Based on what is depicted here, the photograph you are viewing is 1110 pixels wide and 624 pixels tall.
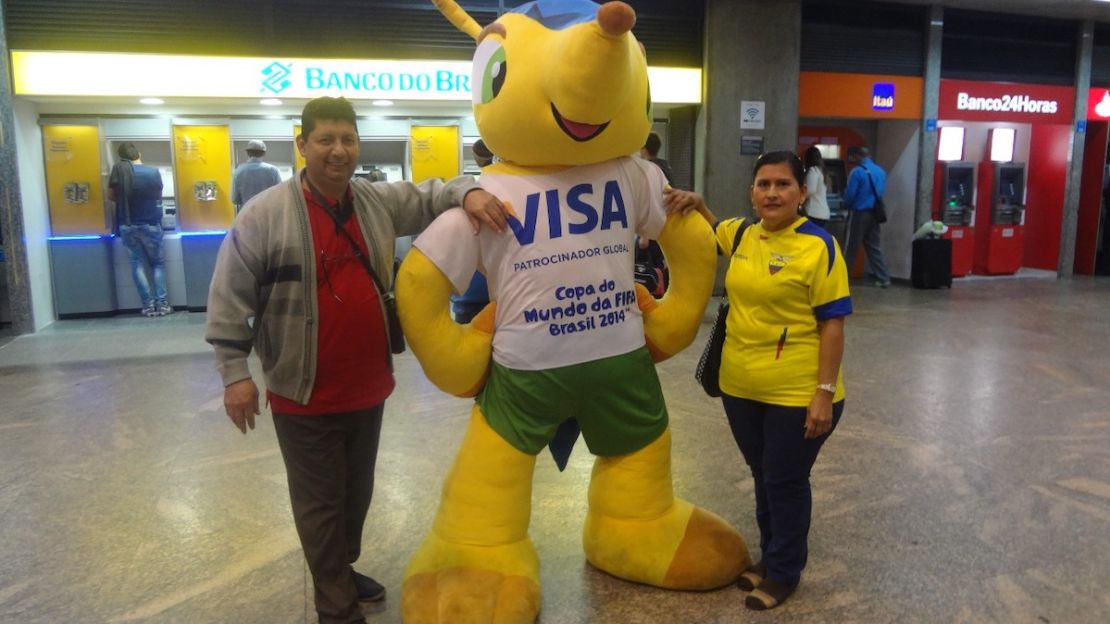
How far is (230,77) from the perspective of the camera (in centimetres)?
700

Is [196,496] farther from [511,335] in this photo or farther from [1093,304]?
[1093,304]

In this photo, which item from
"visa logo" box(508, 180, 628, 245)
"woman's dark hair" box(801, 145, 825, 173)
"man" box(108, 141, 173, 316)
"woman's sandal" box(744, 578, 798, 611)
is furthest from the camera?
"woman's dark hair" box(801, 145, 825, 173)

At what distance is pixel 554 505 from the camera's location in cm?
328

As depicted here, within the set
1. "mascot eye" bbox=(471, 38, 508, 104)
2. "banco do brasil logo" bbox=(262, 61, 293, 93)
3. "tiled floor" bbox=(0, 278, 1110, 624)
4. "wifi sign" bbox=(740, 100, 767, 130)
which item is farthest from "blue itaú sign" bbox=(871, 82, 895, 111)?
"mascot eye" bbox=(471, 38, 508, 104)

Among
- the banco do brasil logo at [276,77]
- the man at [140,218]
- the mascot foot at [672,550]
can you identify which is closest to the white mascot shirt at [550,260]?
the mascot foot at [672,550]

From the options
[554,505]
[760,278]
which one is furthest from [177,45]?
[760,278]

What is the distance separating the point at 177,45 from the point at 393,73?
6.17 feet

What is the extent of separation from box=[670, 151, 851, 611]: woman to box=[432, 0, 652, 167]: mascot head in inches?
19.0

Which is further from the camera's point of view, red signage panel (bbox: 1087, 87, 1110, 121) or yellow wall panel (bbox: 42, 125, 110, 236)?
red signage panel (bbox: 1087, 87, 1110, 121)

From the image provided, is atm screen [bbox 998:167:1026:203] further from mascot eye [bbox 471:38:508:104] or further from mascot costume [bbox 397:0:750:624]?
mascot eye [bbox 471:38:508:104]

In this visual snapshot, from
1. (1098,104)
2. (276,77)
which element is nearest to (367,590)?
(276,77)

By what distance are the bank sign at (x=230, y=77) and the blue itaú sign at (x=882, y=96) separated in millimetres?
4725

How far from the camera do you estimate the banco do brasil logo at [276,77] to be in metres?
7.04

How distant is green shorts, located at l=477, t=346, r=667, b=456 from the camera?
2.31m
